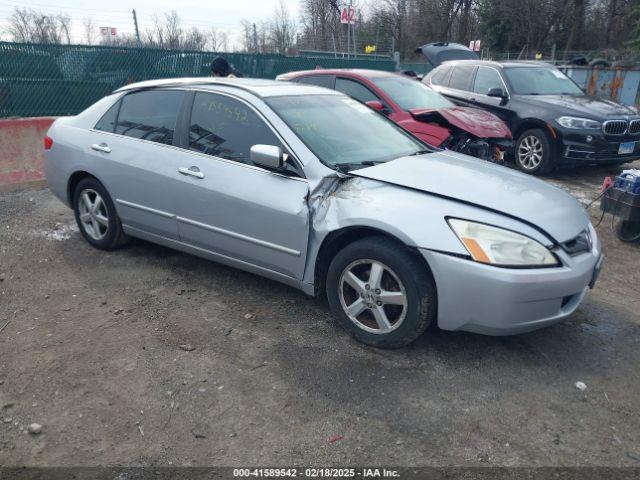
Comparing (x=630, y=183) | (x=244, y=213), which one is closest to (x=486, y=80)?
(x=630, y=183)

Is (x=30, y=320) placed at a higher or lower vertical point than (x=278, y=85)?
lower

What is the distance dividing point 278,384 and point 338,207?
45.1 inches

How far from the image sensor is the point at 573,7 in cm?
3441

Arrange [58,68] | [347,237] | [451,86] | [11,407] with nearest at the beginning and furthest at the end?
[11,407] < [347,237] < [58,68] < [451,86]

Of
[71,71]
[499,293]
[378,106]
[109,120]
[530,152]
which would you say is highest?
[71,71]

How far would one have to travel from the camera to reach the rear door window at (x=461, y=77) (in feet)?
32.0

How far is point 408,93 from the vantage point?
788cm

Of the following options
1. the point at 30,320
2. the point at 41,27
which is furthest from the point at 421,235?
the point at 41,27

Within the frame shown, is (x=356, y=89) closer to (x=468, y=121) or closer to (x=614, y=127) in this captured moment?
(x=468, y=121)

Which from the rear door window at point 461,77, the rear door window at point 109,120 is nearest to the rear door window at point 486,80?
the rear door window at point 461,77

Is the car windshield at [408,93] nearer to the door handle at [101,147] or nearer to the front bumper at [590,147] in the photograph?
the front bumper at [590,147]

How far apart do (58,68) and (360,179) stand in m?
7.16

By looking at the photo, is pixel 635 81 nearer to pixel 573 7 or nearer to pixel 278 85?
→ pixel 278 85

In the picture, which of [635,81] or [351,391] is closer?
[351,391]
